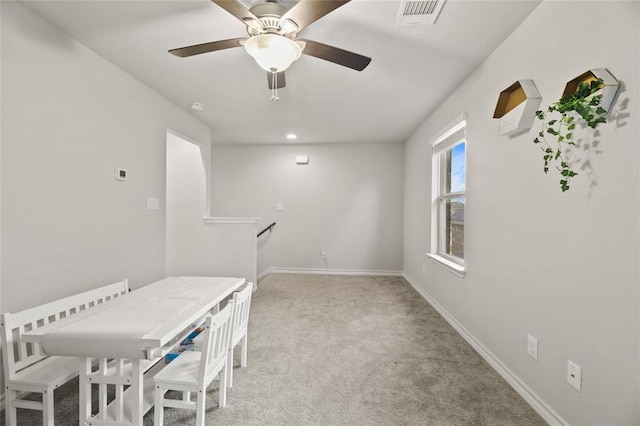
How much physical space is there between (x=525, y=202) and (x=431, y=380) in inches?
51.0

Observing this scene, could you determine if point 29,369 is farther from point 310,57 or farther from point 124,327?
point 310,57

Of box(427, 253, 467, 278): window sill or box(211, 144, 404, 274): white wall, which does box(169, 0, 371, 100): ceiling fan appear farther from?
box(211, 144, 404, 274): white wall

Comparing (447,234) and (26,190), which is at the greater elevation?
(26,190)

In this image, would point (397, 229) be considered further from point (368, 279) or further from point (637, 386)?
point (637, 386)

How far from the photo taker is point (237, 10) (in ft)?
4.59

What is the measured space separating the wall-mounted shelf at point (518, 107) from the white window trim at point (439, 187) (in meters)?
0.72

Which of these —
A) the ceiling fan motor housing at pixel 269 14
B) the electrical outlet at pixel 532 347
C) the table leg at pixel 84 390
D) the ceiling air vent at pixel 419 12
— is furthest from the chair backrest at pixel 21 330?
the electrical outlet at pixel 532 347

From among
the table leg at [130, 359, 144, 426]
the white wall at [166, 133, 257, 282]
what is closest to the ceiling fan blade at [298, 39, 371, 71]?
the table leg at [130, 359, 144, 426]

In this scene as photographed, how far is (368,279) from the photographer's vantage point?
16.0ft

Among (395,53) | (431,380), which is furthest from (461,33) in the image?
(431,380)

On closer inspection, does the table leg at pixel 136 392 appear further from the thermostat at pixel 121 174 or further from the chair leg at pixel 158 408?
the thermostat at pixel 121 174

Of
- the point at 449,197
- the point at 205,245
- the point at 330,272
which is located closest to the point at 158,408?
the point at 205,245

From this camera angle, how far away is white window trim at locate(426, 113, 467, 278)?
110 inches

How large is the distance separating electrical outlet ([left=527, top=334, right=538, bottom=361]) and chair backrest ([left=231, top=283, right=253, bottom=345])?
1.72 meters
